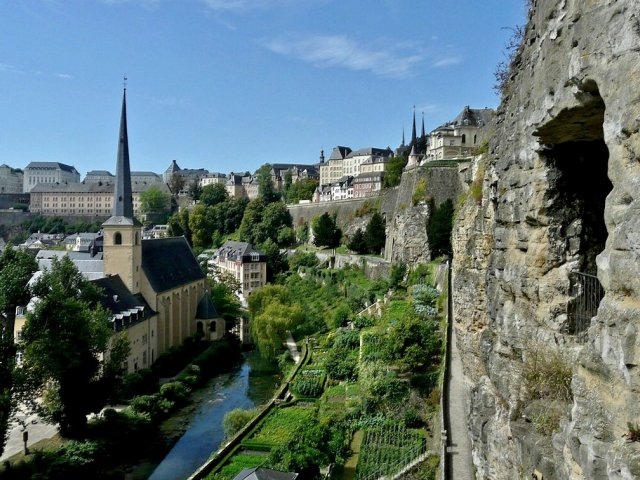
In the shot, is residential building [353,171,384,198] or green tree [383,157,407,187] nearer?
green tree [383,157,407,187]

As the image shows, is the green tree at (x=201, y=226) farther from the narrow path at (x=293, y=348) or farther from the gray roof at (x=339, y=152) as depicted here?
the narrow path at (x=293, y=348)

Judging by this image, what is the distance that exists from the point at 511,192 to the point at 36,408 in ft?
74.9

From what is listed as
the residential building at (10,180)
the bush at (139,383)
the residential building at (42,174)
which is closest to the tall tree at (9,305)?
the bush at (139,383)

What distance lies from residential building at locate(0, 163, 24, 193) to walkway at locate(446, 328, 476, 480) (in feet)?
528

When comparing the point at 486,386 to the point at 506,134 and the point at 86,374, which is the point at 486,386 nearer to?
the point at 506,134

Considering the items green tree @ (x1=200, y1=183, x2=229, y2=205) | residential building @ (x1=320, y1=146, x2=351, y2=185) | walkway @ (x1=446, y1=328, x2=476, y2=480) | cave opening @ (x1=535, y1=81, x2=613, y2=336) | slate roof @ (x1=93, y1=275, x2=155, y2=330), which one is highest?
residential building @ (x1=320, y1=146, x2=351, y2=185)

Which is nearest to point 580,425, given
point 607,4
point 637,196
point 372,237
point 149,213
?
point 637,196

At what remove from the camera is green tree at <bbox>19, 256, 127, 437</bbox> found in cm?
2242

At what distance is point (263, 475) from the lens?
608 inches

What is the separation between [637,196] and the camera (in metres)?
3.83

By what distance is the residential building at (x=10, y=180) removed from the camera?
150750 millimetres

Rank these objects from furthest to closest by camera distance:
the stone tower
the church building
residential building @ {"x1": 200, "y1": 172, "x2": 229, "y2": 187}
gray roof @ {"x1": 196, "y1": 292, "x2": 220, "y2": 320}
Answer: residential building @ {"x1": 200, "y1": 172, "x2": 229, "y2": 187}, gray roof @ {"x1": 196, "y1": 292, "x2": 220, "y2": 320}, the stone tower, the church building

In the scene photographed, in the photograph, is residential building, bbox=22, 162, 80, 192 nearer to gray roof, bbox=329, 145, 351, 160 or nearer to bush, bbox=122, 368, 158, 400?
gray roof, bbox=329, 145, 351, 160

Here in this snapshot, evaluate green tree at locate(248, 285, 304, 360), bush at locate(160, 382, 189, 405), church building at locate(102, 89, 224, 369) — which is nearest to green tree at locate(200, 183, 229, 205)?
church building at locate(102, 89, 224, 369)
